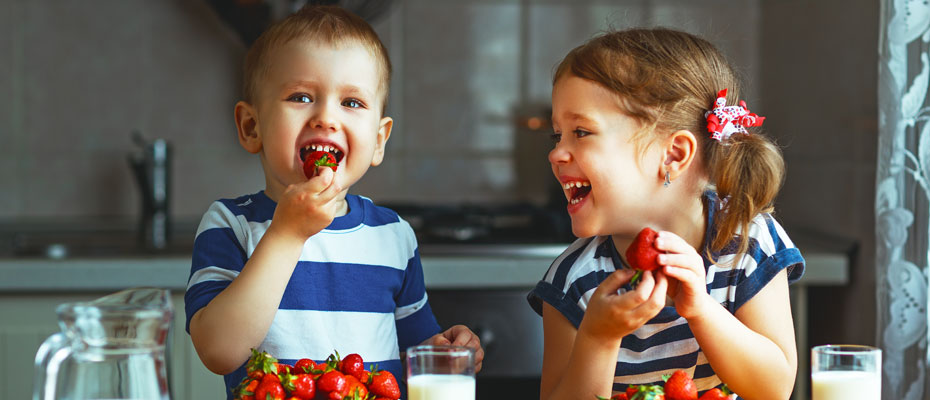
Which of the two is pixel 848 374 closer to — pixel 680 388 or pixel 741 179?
pixel 680 388

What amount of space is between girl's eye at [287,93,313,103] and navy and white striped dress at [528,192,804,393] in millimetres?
375

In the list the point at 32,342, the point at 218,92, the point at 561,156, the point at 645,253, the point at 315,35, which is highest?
the point at 218,92

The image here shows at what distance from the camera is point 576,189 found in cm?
108

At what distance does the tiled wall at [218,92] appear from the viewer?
7.65ft

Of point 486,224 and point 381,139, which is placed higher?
point 381,139

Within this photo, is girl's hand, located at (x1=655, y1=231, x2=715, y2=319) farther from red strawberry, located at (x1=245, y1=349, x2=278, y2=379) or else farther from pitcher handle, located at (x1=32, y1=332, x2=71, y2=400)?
pitcher handle, located at (x1=32, y1=332, x2=71, y2=400)

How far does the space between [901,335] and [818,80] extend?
2.76 ft

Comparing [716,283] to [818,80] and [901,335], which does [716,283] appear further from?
[818,80]

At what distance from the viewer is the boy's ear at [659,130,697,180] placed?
1.06m

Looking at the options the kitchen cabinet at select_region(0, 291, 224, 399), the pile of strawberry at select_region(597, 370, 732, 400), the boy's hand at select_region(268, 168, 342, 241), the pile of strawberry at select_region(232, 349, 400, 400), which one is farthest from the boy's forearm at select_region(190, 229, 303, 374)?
the kitchen cabinet at select_region(0, 291, 224, 399)

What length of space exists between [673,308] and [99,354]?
673mm

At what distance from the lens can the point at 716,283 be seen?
1.08m

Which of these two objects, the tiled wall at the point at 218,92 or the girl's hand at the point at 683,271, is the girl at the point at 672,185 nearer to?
the girl's hand at the point at 683,271

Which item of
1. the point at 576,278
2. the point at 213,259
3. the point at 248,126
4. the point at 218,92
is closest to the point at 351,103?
the point at 248,126
